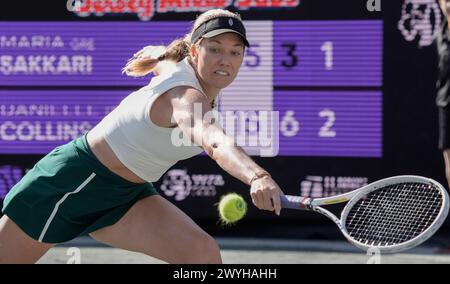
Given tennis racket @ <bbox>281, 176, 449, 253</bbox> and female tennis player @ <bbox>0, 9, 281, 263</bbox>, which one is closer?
female tennis player @ <bbox>0, 9, 281, 263</bbox>

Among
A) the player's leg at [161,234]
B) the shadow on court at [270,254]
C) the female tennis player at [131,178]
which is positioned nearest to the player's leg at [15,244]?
the female tennis player at [131,178]

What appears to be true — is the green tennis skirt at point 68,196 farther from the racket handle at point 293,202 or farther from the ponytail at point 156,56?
the racket handle at point 293,202

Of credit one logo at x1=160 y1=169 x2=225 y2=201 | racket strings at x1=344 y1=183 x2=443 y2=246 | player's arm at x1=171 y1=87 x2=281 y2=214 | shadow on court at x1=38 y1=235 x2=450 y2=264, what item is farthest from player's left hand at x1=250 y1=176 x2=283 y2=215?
credit one logo at x1=160 y1=169 x2=225 y2=201

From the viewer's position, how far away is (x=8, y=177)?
21.6ft

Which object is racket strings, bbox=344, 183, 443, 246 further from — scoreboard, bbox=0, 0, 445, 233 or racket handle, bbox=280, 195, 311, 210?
scoreboard, bbox=0, 0, 445, 233

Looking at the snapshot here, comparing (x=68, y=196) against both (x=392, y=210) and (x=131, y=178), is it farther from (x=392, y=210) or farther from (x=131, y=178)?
(x=392, y=210)

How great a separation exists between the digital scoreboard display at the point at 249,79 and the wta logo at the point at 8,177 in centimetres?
15

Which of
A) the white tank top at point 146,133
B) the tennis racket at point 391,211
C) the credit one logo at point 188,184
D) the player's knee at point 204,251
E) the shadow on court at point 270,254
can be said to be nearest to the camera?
the white tank top at point 146,133

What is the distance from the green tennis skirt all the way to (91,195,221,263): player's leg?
2.1 inches

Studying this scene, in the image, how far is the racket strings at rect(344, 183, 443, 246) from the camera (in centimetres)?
360

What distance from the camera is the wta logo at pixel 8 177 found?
21.6 ft

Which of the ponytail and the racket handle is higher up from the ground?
the ponytail

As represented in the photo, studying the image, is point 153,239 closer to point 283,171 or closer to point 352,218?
point 352,218
